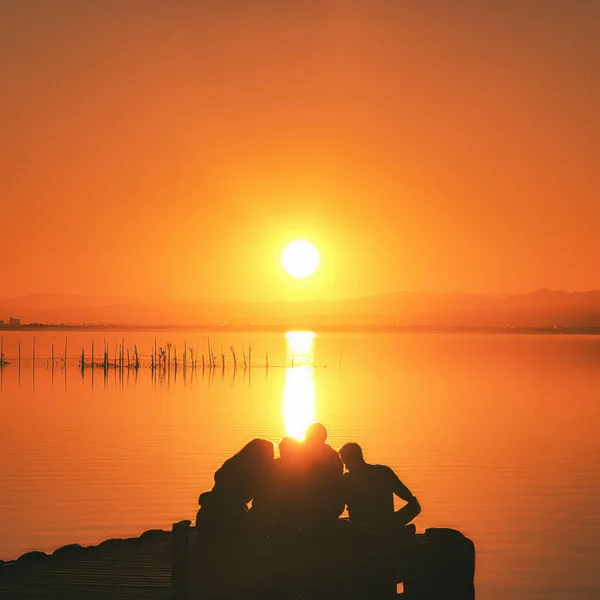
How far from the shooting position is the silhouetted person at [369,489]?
42.5 ft

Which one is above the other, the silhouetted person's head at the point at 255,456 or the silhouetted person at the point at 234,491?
the silhouetted person's head at the point at 255,456

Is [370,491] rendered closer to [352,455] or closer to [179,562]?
[352,455]

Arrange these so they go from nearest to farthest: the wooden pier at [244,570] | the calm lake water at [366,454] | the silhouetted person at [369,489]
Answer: the wooden pier at [244,570]
the silhouetted person at [369,489]
the calm lake water at [366,454]

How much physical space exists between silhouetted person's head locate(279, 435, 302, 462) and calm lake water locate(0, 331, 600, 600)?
18.2 ft

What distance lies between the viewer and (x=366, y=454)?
3441 cm

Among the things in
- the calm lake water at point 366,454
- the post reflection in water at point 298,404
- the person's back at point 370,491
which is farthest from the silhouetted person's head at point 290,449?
the post reflection in water at point 298,404

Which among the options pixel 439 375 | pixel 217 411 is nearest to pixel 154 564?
pixel 217 411

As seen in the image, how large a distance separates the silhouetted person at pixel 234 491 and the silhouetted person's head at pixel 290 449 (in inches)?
6.4

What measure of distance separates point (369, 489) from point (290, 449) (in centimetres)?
112

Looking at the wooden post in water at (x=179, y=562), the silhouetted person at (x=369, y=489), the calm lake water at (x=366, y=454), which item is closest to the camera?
the wooden post in water at (x=179, y=562)

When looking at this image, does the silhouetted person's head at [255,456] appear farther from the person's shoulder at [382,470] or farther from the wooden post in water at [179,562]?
the wooden post in water at [179,562]

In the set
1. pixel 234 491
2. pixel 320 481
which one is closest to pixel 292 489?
pixel 320 481

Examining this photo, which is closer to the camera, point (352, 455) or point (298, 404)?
point (352, 455)

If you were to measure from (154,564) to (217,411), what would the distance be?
40.4m
